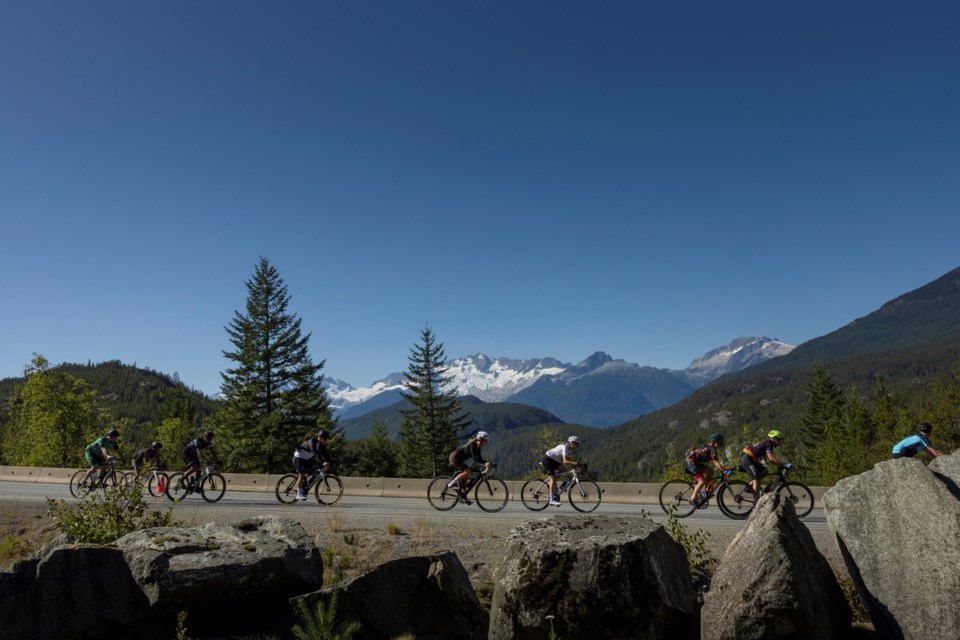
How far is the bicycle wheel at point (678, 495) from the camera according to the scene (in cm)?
1664

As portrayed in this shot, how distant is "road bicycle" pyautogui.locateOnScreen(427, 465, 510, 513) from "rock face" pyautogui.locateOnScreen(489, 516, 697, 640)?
33.6 ft

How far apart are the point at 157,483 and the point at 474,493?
33.0 feet

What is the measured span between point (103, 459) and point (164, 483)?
84.8 inches

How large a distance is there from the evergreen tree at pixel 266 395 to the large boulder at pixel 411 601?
37769 millimetres

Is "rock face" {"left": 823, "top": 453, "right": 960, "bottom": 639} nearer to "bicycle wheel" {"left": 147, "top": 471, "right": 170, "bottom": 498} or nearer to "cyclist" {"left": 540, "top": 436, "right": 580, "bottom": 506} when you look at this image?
"cyclist" {"left": 540, "top": 436, "right": 580, "bottom": 506}

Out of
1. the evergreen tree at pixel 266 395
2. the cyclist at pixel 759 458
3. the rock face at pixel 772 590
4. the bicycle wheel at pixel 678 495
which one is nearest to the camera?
the rock face at pixel 772 590

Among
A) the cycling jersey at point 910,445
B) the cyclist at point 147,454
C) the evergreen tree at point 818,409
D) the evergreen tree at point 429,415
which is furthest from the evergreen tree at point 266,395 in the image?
the evergreen tree at point 818,409

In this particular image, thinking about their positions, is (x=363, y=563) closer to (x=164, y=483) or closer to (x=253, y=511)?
(x=253, y=511)

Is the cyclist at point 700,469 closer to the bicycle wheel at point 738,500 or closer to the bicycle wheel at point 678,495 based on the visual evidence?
the bicycle wheel at point 678,495

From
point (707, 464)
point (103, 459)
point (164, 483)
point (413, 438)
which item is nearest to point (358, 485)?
point (164, 483)

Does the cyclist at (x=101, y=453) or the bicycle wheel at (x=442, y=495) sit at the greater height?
the cyclist at (x=101, y=453)

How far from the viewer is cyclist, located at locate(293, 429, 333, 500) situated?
17719 mm

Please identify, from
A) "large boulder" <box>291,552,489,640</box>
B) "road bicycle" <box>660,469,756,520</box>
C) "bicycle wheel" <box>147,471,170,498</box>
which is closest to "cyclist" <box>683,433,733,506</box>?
"road bicycle" <box>660,469,756,520</box>

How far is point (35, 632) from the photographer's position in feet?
22.1
